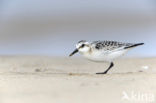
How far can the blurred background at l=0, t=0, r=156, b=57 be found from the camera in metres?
9.34

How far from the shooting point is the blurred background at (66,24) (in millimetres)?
9344

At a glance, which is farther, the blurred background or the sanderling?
the blurred background

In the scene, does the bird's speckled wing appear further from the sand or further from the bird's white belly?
the sand

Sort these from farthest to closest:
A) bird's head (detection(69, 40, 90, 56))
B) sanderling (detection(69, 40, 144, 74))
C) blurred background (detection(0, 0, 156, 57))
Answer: blurred background (detection(0, 0, 156, 57)), bird's head (detection(69, 40, 90, 56)), sanderling (detection(69, 40, 144, 74))

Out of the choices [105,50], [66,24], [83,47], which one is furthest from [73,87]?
[66,24]

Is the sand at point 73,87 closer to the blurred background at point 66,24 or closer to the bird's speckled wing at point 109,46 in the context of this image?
the bird's speckled wing at point 109,46

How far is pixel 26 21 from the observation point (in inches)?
429

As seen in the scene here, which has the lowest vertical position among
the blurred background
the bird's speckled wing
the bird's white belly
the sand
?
the sand

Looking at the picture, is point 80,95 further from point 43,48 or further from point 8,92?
point 43,48

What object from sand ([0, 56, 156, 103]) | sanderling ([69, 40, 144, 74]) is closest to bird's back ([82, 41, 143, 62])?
sanderling ([69, 40, 144, 74])

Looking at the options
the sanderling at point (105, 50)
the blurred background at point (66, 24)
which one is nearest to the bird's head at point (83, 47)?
the sanderling at point (105, 50)

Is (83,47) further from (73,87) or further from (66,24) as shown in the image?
(66,24)

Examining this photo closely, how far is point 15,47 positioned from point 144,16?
119 inches

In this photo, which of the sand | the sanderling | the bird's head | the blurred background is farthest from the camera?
the blurred background
